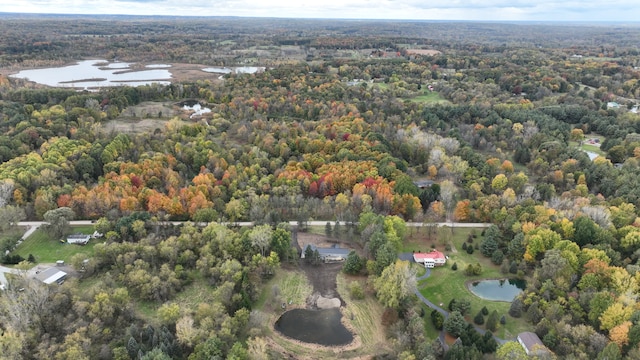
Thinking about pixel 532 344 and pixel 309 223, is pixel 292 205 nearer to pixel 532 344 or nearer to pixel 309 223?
pixel 309 223

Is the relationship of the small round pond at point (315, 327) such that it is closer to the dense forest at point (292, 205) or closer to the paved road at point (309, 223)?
the dense forest at point (292, 205)

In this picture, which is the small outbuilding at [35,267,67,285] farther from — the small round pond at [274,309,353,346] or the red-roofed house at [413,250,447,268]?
the red-roofed house at [413,250,447,268]

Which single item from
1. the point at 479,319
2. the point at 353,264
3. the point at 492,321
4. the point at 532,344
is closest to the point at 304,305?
the point at 353,264

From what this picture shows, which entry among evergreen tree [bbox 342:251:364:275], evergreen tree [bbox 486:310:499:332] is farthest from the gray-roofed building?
evergreen tree [bbox 486:310:499:332]

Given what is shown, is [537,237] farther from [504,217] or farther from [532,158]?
[532,158]

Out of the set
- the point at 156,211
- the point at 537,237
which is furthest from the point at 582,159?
the point at 156,211

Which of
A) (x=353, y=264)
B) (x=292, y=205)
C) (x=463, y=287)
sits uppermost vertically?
(x=292, y=205)
